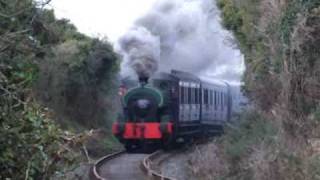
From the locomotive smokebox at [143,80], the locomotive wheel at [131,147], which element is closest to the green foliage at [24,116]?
the locomotive smokebox at [143,80]

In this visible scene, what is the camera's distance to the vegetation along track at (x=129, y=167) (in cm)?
1797

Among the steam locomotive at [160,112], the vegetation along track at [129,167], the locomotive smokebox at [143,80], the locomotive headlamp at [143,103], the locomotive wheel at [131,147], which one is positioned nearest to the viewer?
the vegetation along track at [129,167]

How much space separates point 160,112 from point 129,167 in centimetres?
401

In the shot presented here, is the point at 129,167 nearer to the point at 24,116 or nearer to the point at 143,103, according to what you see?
the point at 143,103

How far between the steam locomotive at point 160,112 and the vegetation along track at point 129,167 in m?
0.57

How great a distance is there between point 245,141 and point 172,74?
8.52 meters

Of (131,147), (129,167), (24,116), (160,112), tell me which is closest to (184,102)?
(160,112)

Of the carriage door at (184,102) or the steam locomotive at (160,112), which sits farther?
the carriage door at (184,102)

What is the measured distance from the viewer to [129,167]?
20438 mm

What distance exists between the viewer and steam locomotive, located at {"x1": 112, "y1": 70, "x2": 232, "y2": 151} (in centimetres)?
2362

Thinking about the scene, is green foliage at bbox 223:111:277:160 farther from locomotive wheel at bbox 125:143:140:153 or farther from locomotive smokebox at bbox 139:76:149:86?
locomotive wheel at bbox 125:143:140:153

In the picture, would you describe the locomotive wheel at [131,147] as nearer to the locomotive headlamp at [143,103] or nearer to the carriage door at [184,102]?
the locomotive headlamp at [143,103]

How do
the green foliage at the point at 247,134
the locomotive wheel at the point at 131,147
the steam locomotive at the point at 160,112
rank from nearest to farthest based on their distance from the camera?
the green foliage at the point at 247,134 < the steam locomotive at the point at 160,112 < the locomotive wheel at the point at 131,147

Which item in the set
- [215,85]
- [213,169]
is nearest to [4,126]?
[213,169]
